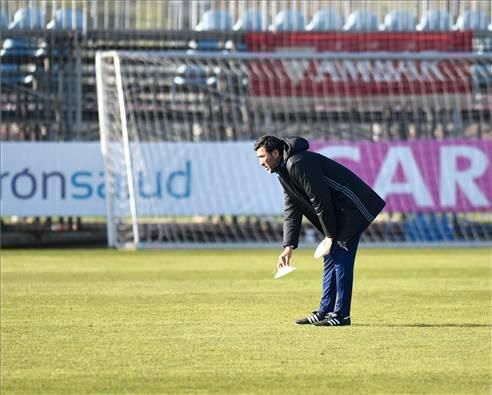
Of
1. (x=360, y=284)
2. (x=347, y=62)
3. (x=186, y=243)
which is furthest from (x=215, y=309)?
(x=347, y=62)

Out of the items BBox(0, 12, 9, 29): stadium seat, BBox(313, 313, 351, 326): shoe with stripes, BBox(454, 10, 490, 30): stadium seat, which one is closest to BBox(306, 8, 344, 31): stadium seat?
BBox(454, 10, 490, 30): stadium seat

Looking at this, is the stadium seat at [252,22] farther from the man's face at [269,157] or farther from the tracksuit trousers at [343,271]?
the man's face at [269,157]

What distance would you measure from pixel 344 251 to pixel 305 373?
300cm

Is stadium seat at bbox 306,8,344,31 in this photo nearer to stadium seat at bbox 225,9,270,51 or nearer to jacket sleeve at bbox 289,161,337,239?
stadium seat at bbox 225,9,270,51

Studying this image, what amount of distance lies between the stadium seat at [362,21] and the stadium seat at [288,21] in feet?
3.15

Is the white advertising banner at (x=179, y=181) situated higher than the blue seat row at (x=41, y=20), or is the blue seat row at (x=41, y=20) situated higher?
the blue seat row at (x=41, y=20)

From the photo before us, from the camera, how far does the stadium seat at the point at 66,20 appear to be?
27797 millimetres

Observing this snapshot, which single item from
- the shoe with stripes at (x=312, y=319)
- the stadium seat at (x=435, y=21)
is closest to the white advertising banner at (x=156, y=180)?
the stadium seat at (x=435, y=21)

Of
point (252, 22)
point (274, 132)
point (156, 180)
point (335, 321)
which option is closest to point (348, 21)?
point (252, 22)

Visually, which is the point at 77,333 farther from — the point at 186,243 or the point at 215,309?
the point at 186,243

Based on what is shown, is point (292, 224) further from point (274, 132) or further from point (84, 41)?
point (84, 41)

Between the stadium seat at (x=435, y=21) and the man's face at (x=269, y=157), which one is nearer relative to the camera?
the man's face at (x=269, y=157)

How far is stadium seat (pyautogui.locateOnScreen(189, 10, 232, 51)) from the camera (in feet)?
95.6

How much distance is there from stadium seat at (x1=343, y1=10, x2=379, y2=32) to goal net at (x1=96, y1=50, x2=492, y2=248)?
172 centimetres
